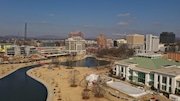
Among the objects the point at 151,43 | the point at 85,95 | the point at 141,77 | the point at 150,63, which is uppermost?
the point at 151,43

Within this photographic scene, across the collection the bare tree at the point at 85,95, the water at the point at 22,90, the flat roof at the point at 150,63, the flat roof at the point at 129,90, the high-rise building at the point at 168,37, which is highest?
the high-rise building at the point at 168,37

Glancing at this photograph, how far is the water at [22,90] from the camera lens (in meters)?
16.0

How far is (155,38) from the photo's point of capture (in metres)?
60.2

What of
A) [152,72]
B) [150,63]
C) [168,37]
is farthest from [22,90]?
[168,37]

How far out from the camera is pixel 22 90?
1870 centimetres

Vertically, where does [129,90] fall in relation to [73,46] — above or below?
below

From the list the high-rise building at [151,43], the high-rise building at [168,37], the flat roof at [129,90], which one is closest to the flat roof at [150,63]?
the flat roof at [129,90]

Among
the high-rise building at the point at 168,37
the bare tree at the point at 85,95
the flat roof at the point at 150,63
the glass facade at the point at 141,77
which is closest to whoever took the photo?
the bare tree at the point at 85,95

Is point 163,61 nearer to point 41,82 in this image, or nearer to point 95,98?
point 95,98

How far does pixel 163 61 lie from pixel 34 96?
14292 millimetres

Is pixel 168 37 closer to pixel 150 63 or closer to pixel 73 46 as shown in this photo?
pixel 73 46

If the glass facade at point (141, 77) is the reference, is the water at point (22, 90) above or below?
below

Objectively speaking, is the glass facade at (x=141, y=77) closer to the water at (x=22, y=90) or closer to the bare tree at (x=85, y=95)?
the bare tree at (x=85, y=95)

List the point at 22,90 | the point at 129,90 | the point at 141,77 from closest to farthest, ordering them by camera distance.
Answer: the point at 129,90, the point at 22,90, the point at 141,77
